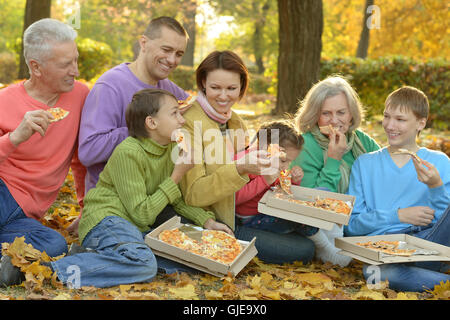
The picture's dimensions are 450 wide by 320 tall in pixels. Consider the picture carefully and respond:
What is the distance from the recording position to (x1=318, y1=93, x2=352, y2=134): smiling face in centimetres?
402

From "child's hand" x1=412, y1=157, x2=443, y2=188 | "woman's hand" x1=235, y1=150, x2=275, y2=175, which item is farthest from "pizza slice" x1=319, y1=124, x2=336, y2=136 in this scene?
"woman's hand" x1=235, y1=150, x2=275, y2=175

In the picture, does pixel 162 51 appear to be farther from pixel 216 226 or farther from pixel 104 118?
pixel 216 226

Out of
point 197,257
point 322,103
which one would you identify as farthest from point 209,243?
point 322,103

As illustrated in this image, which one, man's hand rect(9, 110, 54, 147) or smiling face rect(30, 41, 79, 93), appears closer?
man's hand rect(9, 110, 54, 147)

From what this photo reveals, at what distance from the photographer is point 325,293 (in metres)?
3.23

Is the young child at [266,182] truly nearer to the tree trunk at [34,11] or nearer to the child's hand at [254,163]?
the child's hand at [254,163]

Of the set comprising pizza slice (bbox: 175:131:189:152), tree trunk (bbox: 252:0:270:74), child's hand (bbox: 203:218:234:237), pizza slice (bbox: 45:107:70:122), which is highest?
tree trunk (bbox: 252:0:270:74)

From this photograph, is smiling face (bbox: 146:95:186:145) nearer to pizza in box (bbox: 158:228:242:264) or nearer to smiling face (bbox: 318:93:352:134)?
pizza in box (bbox: 158:228:242:264)

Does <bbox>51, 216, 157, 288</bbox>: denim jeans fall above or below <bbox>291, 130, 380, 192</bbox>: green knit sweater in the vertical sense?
below

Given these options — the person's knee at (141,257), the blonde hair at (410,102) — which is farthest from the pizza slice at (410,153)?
the person's knee at (141,257)

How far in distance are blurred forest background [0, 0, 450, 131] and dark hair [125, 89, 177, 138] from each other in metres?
1.23

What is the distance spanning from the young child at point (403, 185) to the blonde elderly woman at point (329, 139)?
0.15 meters

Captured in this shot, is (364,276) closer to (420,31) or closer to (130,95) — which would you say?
(130,95)

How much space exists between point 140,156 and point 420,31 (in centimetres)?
2192
